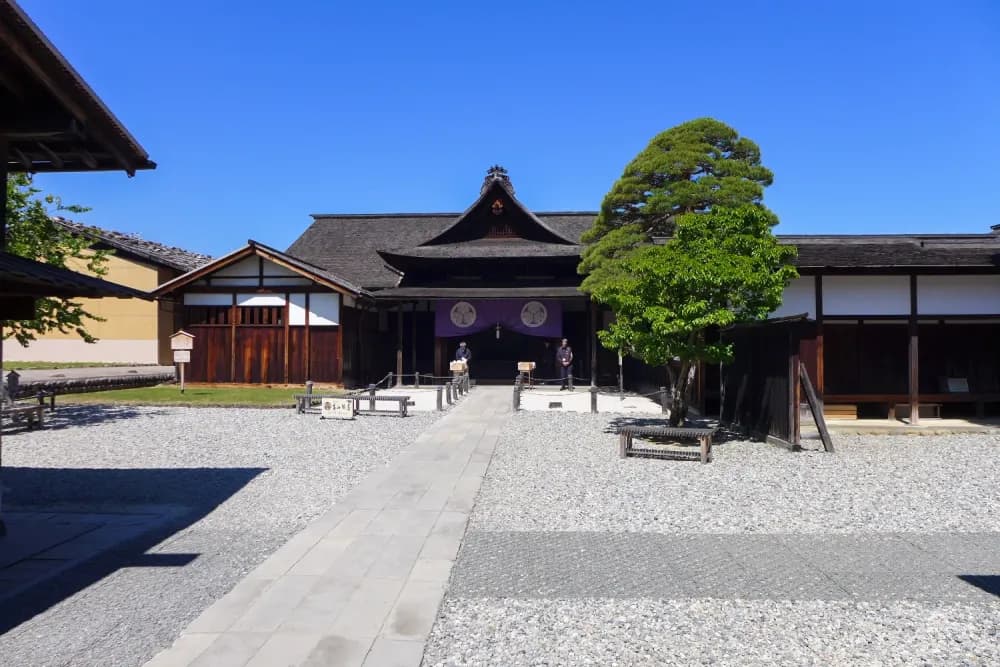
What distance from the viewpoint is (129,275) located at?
28062 mm

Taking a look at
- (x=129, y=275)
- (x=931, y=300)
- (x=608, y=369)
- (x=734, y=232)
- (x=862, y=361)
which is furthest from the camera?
(x=129, y=275)

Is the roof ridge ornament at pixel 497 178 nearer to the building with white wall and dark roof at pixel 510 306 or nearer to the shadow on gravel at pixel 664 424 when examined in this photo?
the building with white wall and dark roof at pixel 510 306

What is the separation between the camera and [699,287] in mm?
10305

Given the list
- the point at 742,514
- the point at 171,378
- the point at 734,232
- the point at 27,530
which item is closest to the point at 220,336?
the point at 171,378

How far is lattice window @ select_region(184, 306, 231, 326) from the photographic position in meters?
21.6

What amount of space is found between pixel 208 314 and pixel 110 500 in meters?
15.4

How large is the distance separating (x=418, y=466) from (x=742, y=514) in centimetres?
472

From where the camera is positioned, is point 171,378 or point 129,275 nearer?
point 171,378

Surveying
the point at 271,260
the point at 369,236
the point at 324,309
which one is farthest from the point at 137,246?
the point at 324,309

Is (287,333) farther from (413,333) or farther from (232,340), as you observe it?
(413,333)

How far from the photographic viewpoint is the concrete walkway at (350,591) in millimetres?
3732

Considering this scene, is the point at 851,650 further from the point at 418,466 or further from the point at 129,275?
the point at 129,275

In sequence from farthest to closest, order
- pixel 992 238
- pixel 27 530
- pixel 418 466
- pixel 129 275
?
pixel 129 275, pixel 992 238, pixel 418 466, pixel 27 530

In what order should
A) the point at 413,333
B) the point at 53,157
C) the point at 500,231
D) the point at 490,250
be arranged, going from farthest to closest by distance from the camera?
the point at 500,231 → the point at 413,333 → the point at 490,250 → the point at 53,157
